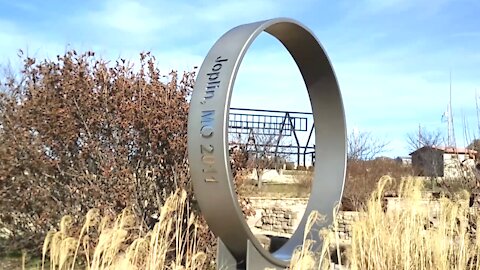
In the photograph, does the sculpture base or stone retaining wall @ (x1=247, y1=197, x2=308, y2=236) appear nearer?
the sculpture base

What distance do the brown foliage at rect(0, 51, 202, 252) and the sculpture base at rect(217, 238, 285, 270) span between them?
1.44 metres

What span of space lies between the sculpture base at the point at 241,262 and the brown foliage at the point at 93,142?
1436 millimetres

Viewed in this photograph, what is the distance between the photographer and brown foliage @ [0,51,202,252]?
19.1 feet

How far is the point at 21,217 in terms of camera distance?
627cm

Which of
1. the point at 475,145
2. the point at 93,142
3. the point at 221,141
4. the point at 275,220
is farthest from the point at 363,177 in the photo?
the point at 221,141

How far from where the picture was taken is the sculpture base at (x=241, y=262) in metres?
4.52

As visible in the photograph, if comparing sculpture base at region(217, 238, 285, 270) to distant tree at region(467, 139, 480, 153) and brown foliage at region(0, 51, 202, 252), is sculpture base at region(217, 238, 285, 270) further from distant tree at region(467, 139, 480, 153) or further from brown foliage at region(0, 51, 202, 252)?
distant tree at region(467, 139, 480, 153)

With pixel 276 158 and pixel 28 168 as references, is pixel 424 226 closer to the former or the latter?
pixel 28 168

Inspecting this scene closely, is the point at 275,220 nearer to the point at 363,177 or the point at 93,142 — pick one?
the point at 363,177

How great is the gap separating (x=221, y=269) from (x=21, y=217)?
8.93 feet

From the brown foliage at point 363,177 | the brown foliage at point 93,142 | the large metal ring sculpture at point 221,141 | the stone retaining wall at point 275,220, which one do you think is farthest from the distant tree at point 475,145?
the stone retaining wall at point 275,220

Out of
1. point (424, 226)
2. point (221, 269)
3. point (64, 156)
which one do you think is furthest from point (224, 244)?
point (64, 156)

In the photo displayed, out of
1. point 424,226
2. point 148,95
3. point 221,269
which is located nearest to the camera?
point 221,269

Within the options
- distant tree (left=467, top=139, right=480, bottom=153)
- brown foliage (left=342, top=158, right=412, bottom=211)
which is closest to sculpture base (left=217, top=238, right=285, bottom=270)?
distant tree (left=467, top=139, right=480, bottom=153)
